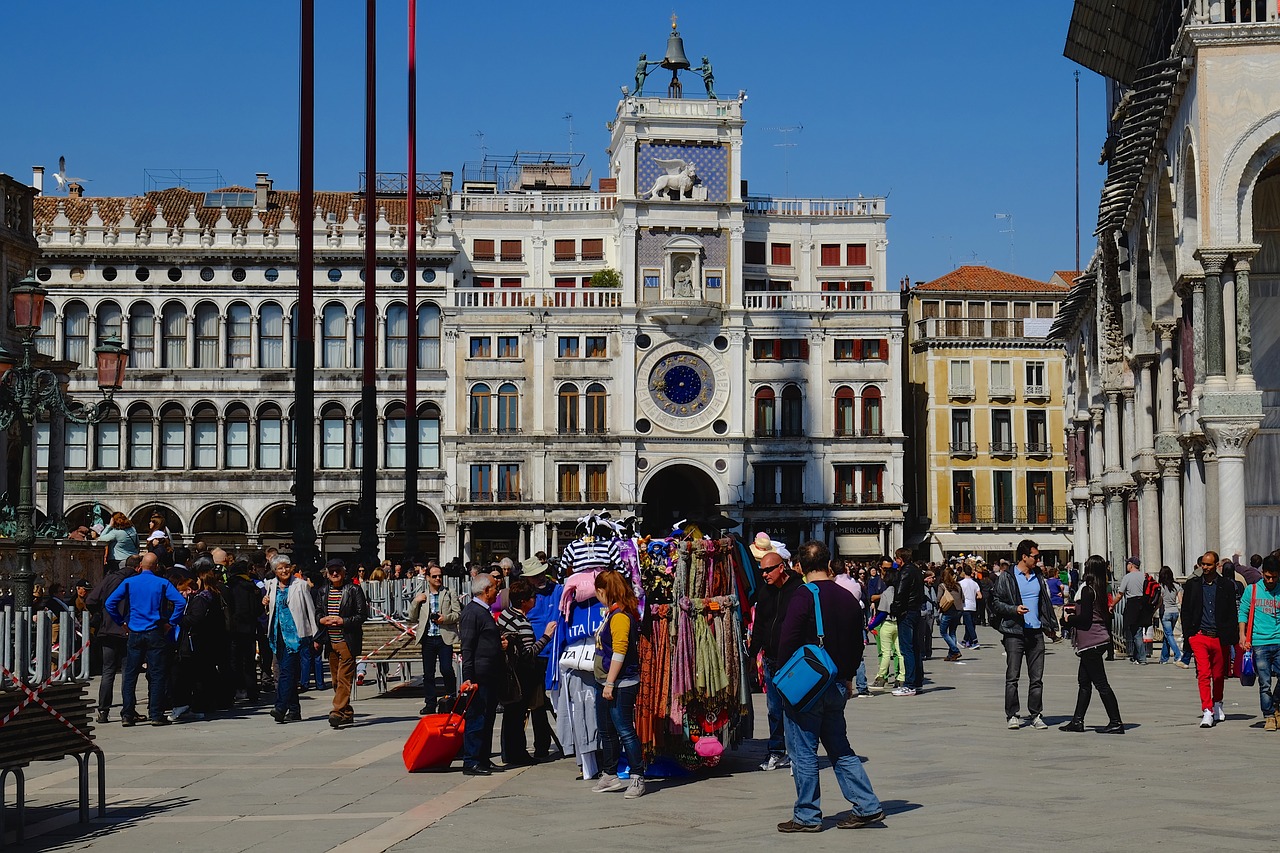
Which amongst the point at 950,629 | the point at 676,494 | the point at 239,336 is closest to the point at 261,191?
the point at 239,336

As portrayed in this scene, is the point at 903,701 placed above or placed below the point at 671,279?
below

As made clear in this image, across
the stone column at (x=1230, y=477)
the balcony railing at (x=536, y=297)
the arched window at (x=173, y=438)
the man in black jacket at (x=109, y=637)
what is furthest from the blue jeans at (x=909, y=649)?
the arched window at (x=173, y=438)

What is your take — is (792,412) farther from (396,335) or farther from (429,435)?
(396,335)

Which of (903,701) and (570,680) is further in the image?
(903,701)

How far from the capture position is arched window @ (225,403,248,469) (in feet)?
194

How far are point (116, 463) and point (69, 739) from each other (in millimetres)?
50721

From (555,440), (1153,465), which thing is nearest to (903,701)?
(1153,465)

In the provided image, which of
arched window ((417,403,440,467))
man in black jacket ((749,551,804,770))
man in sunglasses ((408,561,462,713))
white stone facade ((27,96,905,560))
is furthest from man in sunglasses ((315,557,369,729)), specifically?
arched window ((417,403,440,467))

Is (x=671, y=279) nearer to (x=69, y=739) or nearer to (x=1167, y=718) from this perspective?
(x=1167, y=718)

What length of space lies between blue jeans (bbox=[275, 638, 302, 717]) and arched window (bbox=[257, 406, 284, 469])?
42.7 m

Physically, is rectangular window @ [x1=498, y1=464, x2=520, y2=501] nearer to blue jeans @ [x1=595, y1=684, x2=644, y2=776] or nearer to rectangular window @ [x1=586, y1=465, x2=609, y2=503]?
rectangular window @ [x1=586, y1=465, x2=609, y2=503]

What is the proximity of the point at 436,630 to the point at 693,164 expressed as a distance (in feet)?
153

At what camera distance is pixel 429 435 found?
6088 centimetres

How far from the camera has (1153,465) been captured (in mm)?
31719
